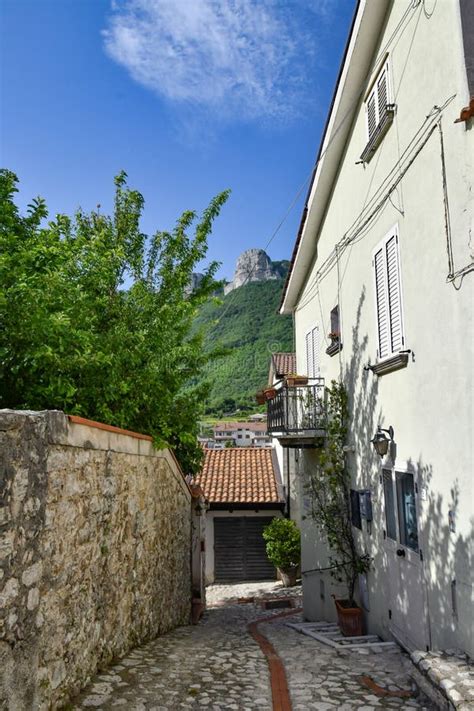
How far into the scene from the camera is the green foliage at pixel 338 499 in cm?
880

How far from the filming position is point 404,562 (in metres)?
6.48

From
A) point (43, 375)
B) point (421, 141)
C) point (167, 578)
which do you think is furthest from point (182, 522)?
point (421, 141)

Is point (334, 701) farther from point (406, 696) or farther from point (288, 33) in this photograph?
point (288, 33)

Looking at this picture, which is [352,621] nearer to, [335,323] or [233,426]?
[335,323]

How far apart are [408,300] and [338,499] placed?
4434 mm

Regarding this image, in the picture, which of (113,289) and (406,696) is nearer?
(406,696)

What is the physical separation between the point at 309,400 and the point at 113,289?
4.45 m

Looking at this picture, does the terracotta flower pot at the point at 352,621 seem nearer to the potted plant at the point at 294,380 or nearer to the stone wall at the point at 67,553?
the stone wall at the point at 67,553

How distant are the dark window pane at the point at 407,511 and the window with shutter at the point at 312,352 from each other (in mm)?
5415

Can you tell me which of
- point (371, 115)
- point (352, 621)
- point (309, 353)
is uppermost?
point (371, 115)

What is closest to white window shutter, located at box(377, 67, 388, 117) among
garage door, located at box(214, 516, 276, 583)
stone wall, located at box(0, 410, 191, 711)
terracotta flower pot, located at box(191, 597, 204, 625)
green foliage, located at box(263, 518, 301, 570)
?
stone wall, located at box(0, 410, 191, 711)

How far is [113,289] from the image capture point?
9352mm

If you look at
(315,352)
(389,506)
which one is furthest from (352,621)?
(315,352)

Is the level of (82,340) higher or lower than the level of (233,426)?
lower
